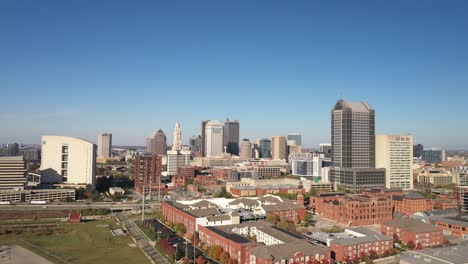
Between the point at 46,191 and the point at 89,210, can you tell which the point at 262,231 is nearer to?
the point at 89,210

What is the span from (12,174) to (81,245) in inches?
1056

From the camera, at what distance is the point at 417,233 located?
29.8 metres

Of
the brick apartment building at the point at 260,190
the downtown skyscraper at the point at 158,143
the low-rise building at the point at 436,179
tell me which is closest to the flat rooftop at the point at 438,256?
the brick apartment building at the point at 260,190

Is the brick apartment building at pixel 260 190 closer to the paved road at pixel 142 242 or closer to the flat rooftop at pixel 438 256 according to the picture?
the paved road at pixel 142 242

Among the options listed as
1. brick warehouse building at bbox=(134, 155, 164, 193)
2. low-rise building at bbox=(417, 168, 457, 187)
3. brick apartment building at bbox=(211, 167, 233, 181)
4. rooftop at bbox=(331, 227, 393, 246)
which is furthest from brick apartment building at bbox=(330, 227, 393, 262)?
brick apartment building at bbox=(211, 167, 233, 181)

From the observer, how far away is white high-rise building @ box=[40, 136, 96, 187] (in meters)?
57.8

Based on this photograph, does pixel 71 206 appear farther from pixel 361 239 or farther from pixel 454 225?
pixel 454 225

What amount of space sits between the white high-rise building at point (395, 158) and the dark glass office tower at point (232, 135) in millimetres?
87622

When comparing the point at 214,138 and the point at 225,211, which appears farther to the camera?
the point at 214,138

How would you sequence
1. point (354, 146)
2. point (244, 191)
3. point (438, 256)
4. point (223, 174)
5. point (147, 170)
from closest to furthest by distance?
point (438, 256), point (244, 191), point (354, 146), point (147, 170), point (223, 174)

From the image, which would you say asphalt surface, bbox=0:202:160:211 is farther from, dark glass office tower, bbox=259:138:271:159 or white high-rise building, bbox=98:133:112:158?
white high-rise building, bbox=98:133:112:158

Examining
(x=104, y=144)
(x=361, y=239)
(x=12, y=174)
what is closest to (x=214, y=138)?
(x=104, y=144)

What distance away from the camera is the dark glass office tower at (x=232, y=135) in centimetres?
14638

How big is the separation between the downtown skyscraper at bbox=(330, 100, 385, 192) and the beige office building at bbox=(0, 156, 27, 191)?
139 ft
